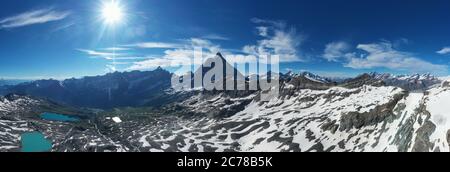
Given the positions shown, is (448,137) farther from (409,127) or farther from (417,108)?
(417,108)
